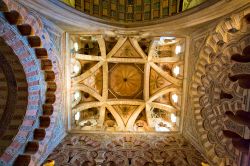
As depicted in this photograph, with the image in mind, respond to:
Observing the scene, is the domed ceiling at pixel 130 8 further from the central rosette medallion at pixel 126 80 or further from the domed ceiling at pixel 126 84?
the central rosette medallion at pixel 126 80

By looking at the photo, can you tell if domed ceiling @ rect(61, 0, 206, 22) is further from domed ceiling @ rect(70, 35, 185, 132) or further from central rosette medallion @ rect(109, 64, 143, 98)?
central rosette medallion @ rect(109, 64, 143, 98)

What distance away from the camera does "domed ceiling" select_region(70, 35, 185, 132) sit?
8078 millimetres

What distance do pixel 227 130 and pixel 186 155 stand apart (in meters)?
1.70

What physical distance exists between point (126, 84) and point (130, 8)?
3.72 meters

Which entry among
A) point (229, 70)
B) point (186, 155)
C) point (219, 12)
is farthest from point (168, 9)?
point (186, 155)

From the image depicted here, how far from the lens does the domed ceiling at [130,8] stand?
27.0ft

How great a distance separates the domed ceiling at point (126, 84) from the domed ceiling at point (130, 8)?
1165 millimetres

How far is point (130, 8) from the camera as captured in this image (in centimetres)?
855

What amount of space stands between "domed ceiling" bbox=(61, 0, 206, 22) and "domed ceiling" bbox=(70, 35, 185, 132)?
45.9 inches

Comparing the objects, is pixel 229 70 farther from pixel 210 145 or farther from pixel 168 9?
pixel 168 9

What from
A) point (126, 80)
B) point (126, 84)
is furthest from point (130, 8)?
point (126, 84)

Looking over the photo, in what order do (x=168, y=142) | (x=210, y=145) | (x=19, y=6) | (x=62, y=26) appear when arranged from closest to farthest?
(x=19, y=6) → (x=210, y=145) → (x=62, y=26) → (x=168, y=142)

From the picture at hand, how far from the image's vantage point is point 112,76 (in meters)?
A: 9.48

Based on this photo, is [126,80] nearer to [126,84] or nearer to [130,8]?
[126,84]
